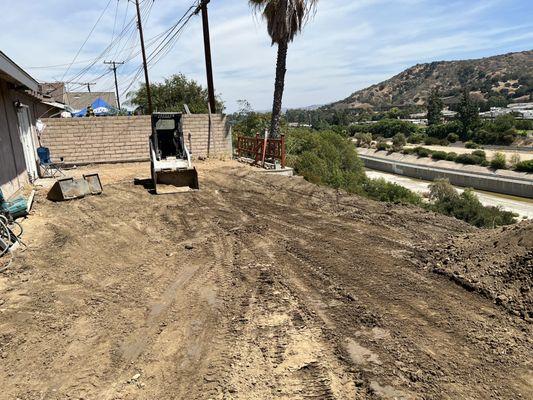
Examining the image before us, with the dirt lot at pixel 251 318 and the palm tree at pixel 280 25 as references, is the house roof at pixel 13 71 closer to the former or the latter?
the dirt lot at pixel 251 318

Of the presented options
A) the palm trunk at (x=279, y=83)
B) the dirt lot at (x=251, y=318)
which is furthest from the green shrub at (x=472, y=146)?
the dirt lot at (x=251, y=318)

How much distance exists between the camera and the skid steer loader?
13.8 meters

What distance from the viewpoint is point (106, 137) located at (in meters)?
20.9

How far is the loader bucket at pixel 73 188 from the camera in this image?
1241cm

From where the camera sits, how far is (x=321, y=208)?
11.7m

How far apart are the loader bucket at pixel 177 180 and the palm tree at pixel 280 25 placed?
922 centimetres

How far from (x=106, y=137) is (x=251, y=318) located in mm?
17827

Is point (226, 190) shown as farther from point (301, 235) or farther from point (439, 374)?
point (439, 374)

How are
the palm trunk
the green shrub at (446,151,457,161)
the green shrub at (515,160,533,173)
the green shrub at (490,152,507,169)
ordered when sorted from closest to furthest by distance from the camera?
the palm trunk, the green shrub at (515,160,533,173), the green shrub at (490,152,507,169), the green shrub at (446,151,457,161)

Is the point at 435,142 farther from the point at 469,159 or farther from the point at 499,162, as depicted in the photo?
the point at 499,162

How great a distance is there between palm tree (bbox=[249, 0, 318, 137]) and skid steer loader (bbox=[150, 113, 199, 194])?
26.8 ft

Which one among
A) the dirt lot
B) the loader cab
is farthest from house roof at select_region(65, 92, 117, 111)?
the dirt lot

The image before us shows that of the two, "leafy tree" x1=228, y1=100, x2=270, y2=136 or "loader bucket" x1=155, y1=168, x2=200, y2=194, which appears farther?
"leafy tree" x1=228, y1=100, x2=270, y2=136

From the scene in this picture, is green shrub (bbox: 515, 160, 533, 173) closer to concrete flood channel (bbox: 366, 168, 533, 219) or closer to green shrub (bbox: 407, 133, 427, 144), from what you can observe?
concrete flood channel (bbox: 366, 168, 533, 219)
